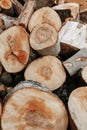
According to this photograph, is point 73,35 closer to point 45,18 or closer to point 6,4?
point 45,18

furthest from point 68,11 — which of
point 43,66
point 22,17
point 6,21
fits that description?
point 43,66

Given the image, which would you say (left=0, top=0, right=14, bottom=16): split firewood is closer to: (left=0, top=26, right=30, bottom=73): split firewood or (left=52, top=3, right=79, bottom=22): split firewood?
(left=52, top=3, right=79, bottom=22): split firewood

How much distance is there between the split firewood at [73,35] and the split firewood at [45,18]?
4.1 inches

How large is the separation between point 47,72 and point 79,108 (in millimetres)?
613

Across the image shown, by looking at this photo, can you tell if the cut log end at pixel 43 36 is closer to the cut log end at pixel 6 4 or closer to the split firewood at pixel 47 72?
the split firewood at pixel 47 72

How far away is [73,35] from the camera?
3830 mm

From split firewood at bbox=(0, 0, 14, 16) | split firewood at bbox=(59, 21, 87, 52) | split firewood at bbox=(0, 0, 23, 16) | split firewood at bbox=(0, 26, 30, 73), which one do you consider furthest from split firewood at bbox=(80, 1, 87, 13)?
split firewood at bbox=(0, 26, 30, 73)

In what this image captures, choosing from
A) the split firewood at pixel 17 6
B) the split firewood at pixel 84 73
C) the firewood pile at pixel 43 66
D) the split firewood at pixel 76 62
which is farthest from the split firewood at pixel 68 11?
the split firewood at pixel 84 73

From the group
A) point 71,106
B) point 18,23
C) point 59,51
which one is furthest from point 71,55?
point 71,106

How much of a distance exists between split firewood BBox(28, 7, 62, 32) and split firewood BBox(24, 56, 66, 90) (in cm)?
53

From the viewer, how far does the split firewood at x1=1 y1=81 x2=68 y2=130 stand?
116 inches

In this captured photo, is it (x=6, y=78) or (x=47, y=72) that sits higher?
(x=47, y=72)

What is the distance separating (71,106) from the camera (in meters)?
3.04

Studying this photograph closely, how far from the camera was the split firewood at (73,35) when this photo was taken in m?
3.76
